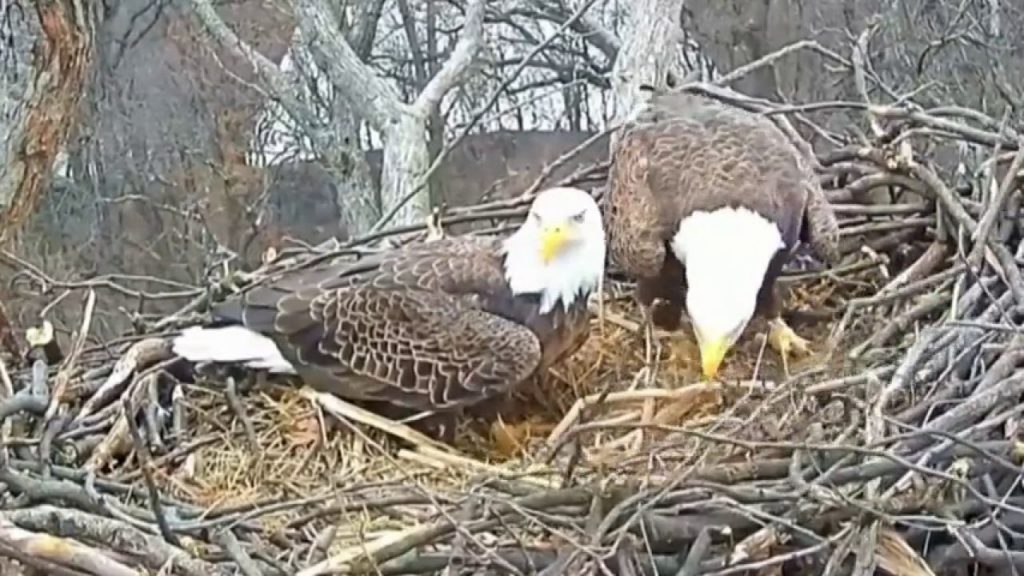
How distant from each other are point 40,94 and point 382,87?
2049 mm

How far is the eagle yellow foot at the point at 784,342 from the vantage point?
1.85 metres

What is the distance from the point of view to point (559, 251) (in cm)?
165

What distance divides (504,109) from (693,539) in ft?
7.44

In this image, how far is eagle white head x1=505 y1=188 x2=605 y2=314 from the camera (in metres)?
1.64

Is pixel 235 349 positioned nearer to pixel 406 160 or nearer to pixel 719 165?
pixel 719 165

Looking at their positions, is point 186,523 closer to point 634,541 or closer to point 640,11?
point 634,541

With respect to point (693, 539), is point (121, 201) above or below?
above

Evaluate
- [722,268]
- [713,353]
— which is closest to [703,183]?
[722,268]

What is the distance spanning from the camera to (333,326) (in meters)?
1.67

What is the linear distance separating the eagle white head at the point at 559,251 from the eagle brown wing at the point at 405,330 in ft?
0.12

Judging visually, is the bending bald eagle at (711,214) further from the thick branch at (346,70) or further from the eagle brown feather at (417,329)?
the thick branch at (346,70)

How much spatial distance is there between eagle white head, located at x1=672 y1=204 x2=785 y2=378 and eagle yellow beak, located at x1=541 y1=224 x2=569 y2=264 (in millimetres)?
165

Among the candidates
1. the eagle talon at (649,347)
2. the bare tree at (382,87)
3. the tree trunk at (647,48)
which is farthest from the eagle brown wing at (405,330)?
the bare tree at (382,87)

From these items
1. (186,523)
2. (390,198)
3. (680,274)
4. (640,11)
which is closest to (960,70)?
(640,11)
